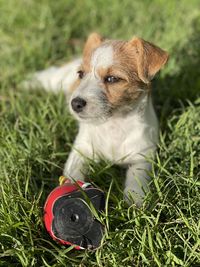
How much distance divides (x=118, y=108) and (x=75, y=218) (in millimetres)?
1339

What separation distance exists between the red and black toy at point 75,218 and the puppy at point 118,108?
469 millimetres

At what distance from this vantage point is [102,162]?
453 cm

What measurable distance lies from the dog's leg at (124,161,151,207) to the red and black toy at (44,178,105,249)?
39 cm

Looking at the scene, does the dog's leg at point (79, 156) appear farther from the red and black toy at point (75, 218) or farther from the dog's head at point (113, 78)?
the red and black toy at point (75, 218)

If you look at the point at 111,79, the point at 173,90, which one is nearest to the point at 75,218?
the point at 111,79

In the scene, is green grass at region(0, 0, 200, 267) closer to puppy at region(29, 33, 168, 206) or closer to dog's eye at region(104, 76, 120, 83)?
puppy at region(29, 33, 168, 206)

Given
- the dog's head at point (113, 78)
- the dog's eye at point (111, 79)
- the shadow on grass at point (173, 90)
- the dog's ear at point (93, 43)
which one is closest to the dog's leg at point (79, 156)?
the shadow on grass at point (173, 90)

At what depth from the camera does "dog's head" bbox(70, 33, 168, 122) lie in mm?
4117

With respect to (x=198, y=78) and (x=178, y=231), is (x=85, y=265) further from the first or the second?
(x=198, y=78)

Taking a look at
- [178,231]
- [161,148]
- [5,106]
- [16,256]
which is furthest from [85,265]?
[5,106]

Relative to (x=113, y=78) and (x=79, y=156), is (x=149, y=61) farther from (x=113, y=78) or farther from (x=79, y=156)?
(x=79, y=156)

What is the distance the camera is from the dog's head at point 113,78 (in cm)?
412

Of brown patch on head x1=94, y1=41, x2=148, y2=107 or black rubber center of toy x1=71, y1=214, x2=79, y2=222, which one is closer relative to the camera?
black rubber center of toy x1=71, y1=214, x2=79, y2=222

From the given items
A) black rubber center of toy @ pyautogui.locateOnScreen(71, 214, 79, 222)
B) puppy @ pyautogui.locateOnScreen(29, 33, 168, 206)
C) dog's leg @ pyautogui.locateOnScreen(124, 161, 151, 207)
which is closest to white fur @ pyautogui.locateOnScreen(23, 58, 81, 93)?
puppy @ pyautogui.locateOnScreen(29, 33, 168, 206)
